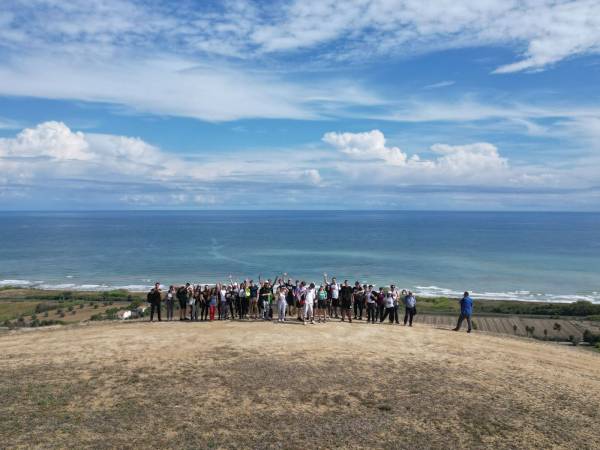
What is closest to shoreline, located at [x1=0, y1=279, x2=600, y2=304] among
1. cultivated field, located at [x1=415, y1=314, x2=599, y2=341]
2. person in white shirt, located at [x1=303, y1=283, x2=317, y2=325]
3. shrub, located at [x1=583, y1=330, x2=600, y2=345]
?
cultivated field, located at [x1=415, y1=314, x2=599, y2=341]

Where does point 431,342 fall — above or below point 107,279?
above

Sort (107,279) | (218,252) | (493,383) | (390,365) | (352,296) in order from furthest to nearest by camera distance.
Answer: (218,252) → (107,279) → (352,296) → (390,365) → (493,383)

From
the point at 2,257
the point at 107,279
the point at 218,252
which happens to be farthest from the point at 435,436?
the point at 2,257

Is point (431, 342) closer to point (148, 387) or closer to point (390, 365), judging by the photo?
point (390, 365)

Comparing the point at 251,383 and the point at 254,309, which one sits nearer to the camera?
the point at 251,383

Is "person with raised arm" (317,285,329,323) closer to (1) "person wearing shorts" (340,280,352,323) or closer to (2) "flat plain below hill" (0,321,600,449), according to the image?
(1) "person wearing shorts" (340,280,352,323)

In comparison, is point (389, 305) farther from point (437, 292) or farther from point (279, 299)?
point (437, 292)

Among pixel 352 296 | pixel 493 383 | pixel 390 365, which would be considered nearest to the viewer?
pixel 493 383

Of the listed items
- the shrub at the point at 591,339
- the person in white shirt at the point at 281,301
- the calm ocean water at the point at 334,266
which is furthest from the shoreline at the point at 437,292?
the person in white shirt at the point at 281,301
